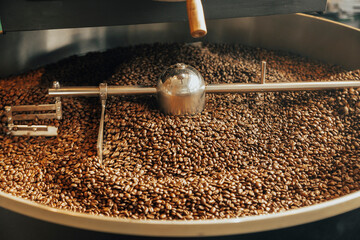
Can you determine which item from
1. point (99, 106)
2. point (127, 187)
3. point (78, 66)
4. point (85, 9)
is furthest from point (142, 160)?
point (78, 66)

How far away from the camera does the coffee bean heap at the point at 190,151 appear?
1176mm

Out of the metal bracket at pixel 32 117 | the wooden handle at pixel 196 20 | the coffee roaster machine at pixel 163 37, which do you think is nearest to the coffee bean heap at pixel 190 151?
the metal bracket at pixel 32 117

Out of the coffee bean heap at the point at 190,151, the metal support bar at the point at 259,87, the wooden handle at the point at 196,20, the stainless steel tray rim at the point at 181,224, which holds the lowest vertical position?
the coffee bean heap at the point at 190,151

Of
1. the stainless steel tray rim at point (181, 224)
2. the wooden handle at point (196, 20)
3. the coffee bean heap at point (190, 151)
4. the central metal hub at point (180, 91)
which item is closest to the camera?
the stainless steel tray rim at point (181, 224)

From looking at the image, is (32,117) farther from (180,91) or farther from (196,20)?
(196,20)

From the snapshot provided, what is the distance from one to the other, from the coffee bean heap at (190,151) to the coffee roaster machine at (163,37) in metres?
0.21

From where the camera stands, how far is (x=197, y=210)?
3.72ft

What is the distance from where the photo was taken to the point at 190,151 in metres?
1.34

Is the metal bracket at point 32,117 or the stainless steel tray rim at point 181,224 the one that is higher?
the stainless steel tray rim at point 181,224

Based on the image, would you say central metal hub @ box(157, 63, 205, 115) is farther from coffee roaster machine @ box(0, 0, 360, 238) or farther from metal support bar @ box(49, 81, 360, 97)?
coffee roaster machine @ box(0, 0, 360, 238)

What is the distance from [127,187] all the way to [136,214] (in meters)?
0.10

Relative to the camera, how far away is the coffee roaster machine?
2.86ft

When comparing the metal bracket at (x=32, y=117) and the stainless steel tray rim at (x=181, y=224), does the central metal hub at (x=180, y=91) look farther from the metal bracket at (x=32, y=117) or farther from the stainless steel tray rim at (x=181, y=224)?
the stainless steel tray rim at (x=181, y=224)

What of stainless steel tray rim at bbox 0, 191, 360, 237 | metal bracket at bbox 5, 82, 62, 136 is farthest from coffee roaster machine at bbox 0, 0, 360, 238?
metal bracket at bbox 5, 82, 62, 136
